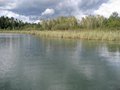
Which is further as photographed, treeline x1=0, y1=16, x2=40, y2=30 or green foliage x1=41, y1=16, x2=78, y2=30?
treeline x1=0, y1=16, x2=40, y2=30

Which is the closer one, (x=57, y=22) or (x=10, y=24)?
(x=57, y=22)

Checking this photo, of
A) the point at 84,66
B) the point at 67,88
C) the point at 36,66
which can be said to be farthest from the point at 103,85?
the point at 36,66

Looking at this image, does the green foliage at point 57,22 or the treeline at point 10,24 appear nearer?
the green foliage at point 57,22

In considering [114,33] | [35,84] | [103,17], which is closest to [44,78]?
[35,84]

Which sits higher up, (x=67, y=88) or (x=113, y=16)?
(x=113, y=16)

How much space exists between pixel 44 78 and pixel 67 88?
3.58 feet

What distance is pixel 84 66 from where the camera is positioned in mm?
8523

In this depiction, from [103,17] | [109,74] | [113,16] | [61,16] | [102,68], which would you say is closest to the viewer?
[109,74]

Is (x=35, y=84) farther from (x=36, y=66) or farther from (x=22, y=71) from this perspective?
(x=36, y=66)

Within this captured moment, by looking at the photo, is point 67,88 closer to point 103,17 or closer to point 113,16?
point 113,16

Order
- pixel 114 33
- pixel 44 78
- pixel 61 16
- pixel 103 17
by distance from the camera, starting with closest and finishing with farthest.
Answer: pixel 44 78
pixel 114 33
pixel 103 17
pixel 61 16

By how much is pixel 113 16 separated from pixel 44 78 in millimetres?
36416

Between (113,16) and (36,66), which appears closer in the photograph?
(36,66)

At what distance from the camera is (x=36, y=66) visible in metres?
8.46
